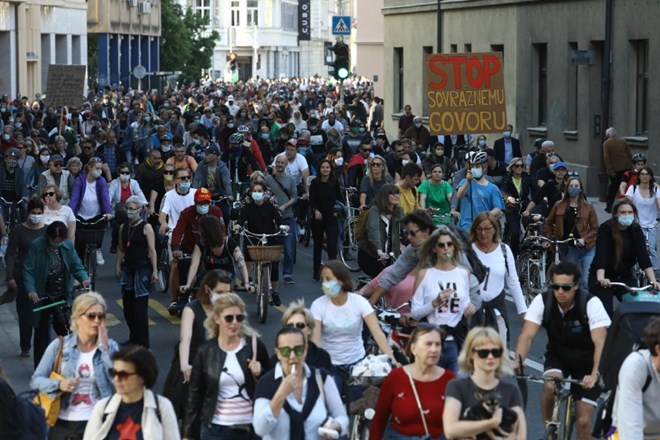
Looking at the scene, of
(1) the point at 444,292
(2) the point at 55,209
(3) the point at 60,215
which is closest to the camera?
(1) the point at 444,292

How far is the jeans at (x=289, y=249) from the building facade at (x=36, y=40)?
42.1 meters

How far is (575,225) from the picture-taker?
18000mm

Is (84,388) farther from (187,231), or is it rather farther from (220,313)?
(187,231)

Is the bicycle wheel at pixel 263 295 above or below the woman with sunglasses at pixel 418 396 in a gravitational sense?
below

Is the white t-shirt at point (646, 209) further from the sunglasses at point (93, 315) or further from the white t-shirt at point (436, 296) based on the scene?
the sunglasses at point (93, 315)

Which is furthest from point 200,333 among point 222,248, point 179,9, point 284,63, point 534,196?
point 284,63

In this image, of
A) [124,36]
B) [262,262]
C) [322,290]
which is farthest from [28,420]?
[124,36]

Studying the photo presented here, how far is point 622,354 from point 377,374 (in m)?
1.51

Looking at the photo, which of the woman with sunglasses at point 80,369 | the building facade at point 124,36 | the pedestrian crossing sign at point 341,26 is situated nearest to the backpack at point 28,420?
the woman with sunglasses at point 80,369

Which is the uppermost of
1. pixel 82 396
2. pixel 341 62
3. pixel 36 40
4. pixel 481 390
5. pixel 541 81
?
pixel 36 40

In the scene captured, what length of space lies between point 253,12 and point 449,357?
6931 inches

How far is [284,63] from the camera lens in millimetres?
195000

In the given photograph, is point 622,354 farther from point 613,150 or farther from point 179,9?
point 179,9

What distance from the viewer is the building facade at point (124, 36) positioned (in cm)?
8462
